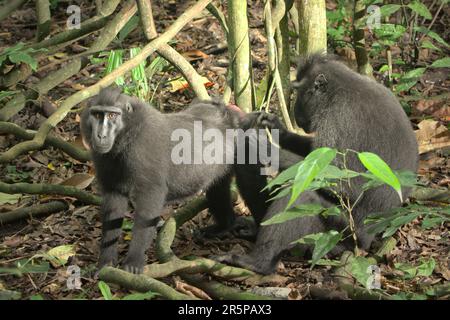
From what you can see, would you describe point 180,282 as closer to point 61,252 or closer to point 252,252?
point 252,252

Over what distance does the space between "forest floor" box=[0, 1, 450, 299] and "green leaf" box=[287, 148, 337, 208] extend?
179 centimetres

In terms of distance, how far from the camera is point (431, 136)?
845 cm

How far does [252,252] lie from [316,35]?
8.39ft

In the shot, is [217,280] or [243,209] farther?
[243,209]

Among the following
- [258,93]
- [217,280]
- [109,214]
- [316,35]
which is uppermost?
[316,35]

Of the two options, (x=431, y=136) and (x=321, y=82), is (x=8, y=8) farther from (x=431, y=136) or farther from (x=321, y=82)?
(x=431, y=136)

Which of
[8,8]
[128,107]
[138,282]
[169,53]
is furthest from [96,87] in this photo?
[8,8]

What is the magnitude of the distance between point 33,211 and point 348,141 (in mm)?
3070

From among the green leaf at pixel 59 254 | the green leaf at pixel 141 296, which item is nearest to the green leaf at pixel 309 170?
the green leaf at pixel 141 296

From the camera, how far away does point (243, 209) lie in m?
7.95

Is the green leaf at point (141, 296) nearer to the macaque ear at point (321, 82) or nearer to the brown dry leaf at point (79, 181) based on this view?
the macaque ear at point (321, 82)

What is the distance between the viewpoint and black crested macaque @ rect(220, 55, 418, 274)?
640 centimetres
